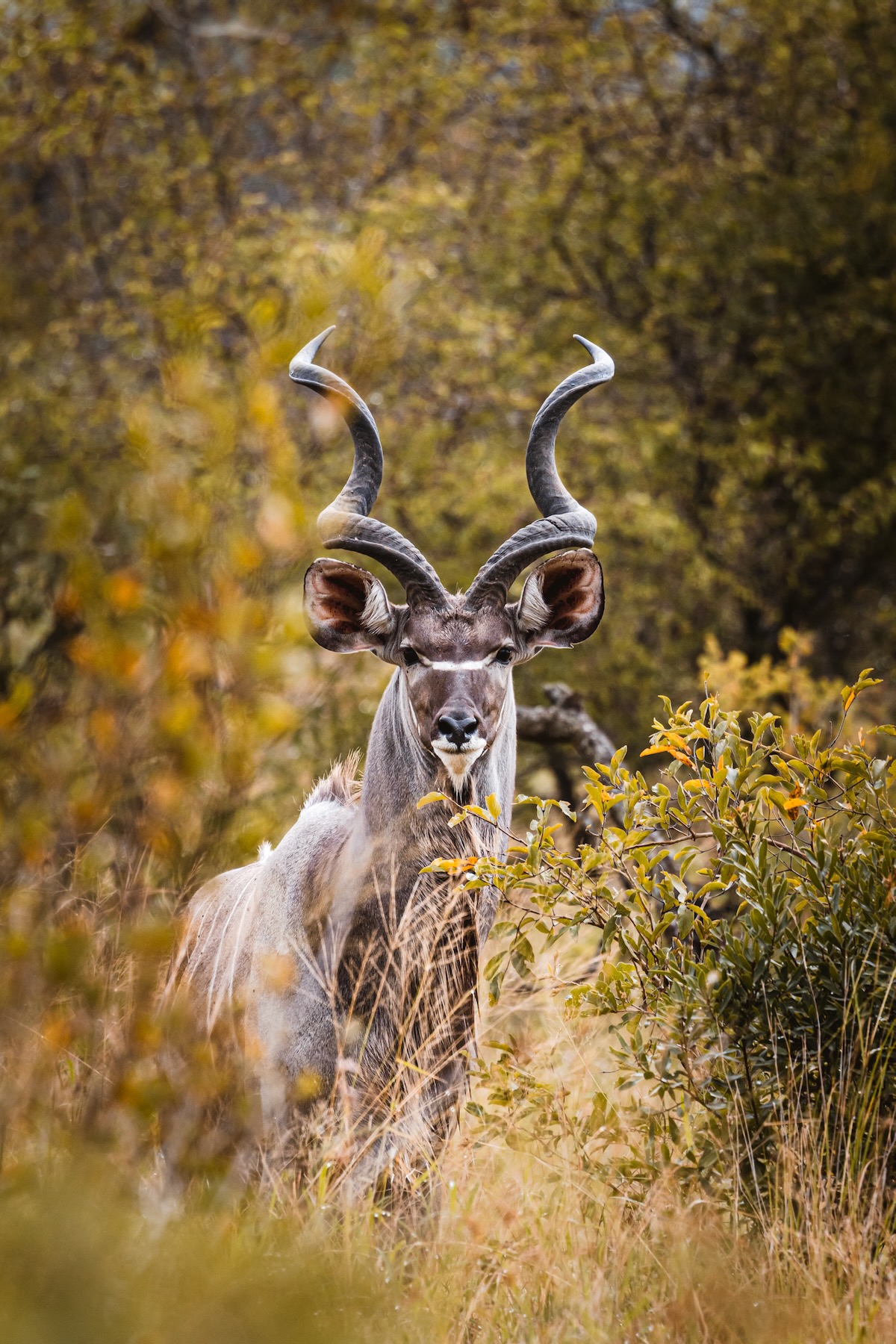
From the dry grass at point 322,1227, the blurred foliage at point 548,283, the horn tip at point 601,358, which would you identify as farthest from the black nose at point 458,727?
the blurred foliage at point 548,283

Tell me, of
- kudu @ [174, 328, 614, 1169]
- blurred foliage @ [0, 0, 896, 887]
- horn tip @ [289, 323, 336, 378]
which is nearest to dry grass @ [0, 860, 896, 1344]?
kudu @ [174, 328, 614, 1169]

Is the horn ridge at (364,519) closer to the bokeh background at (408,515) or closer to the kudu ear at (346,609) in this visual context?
the kudu ear at (346,609)

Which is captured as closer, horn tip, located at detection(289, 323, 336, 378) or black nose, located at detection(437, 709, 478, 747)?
black nose, located at detection(437, 709, 478, 747)

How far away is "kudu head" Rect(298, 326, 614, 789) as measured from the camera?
4281mm

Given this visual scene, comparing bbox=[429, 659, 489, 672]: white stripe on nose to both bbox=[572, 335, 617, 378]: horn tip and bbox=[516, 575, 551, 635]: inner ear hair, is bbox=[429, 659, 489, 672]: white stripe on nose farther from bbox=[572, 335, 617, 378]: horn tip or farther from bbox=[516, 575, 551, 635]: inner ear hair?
bbox=[572, 335, 617, 378]: horn tip

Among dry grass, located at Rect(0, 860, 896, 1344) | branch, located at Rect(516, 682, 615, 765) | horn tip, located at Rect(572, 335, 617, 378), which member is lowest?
branch, located at Rect(516, 682, 615, 765)

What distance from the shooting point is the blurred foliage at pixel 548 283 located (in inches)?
397

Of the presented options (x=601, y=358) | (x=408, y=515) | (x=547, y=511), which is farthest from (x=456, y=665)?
(x=408, y=515)

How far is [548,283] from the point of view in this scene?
1128 cm

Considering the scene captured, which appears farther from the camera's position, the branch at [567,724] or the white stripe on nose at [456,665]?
the branch at [567,724]

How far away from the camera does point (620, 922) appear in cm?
392

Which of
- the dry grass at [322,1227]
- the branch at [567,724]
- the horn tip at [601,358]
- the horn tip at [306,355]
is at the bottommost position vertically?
the branch at [567,724]

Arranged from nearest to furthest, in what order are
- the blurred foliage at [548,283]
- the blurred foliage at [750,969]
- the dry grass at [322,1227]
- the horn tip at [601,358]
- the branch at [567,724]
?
the dry grass at [322,1227] → the blurred foliage at [750,969] → the horn tip at [601,358] → the branch at [567,724] → the blurred foliage at [548,283]

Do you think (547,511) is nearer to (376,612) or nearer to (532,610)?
(532,610)
